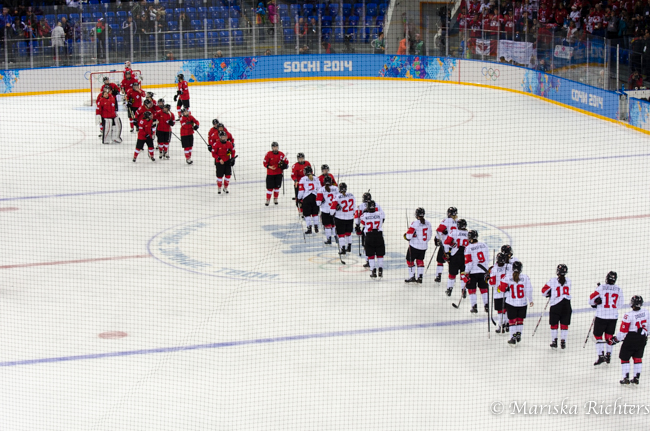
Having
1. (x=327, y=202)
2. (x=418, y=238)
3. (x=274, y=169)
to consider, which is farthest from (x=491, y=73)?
(x=418, y=238)

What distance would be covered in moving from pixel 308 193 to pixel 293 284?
2354 mm

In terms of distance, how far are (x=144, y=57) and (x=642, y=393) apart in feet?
75.1

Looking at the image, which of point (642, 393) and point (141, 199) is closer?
point (642, 393)

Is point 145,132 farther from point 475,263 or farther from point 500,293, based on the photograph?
point 500,293

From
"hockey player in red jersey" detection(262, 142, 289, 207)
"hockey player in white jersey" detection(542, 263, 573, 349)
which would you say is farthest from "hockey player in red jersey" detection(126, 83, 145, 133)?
"hockey player in white jersey" detection(542, 263, 573, 349)

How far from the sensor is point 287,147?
19.9m

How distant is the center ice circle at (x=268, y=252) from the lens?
1223cm

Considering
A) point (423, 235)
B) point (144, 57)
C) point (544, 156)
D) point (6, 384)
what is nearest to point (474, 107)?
point (544, 156)

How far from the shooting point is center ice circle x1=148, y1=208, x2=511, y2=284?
1223 cm

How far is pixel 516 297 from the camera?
967 centimetres

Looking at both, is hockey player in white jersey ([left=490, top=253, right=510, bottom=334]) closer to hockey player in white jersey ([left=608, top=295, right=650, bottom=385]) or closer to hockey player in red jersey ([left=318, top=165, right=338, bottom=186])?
hockey player in white jersey ([left=608, top=295, right=650, bottom=385])

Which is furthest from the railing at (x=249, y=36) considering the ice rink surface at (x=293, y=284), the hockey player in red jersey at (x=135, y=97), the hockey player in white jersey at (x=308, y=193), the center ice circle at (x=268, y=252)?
the center ice circle at (x=268, y=252)

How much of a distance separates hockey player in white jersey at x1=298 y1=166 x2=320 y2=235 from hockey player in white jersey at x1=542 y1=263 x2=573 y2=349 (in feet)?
16.5

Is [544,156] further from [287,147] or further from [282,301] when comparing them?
[282,301]
